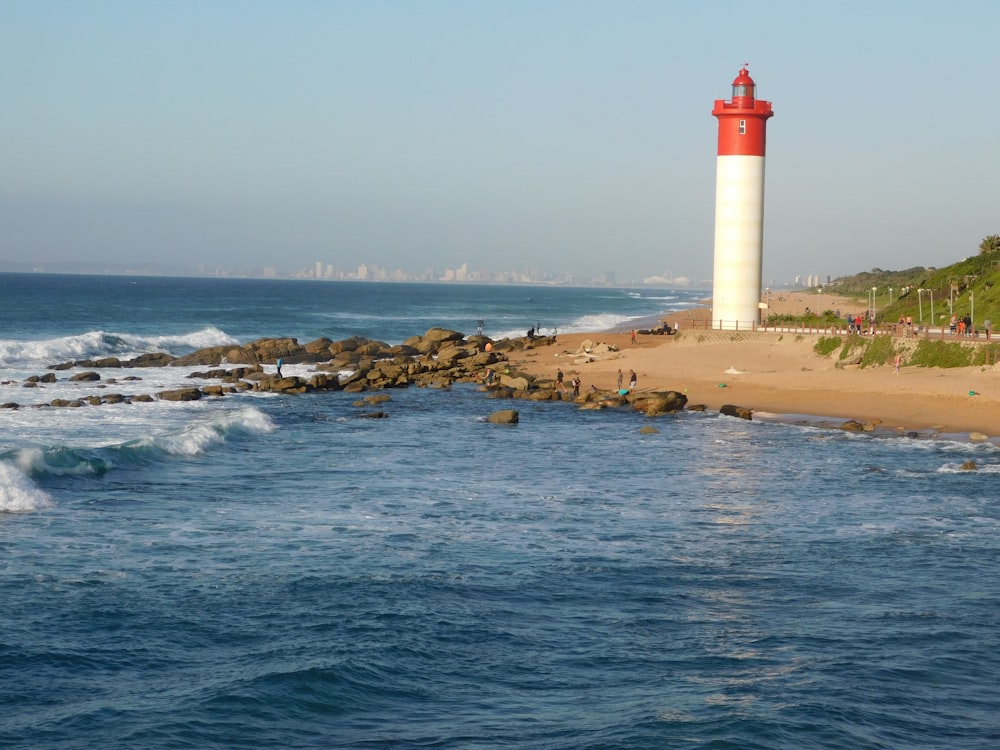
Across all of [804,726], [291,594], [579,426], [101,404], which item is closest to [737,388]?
[579,426]

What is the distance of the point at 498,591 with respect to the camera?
17.3m

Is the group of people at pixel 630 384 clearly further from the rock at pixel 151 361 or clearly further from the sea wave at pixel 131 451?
the rock at pixel 151 361

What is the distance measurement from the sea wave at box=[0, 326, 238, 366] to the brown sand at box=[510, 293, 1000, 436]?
23651mm

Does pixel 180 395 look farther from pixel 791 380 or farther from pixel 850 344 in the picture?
pixel 850 344

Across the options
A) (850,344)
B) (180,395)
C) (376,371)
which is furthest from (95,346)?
(850,344)

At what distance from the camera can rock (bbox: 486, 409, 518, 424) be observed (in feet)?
120

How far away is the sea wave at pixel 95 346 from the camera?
2453 inches

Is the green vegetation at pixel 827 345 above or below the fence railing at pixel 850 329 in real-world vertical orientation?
below

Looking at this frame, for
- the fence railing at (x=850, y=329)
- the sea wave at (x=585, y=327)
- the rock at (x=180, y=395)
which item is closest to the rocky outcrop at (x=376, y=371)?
the rock at (x=180, y=395)

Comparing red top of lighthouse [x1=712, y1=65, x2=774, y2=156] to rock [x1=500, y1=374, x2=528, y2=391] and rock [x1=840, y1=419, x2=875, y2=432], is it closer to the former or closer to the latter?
rock [x1=500, y1=374, x2=528, y2=391]

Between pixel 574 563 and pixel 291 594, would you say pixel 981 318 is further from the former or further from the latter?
pixel 291 594

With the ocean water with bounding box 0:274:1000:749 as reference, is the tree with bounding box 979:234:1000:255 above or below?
above

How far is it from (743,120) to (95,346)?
1499 inches

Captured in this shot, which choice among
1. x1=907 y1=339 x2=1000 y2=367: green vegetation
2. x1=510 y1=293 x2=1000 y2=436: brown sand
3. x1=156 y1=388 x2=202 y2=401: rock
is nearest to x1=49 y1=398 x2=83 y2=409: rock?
x1=156 y1=388 x2=202 y2=401: rock
